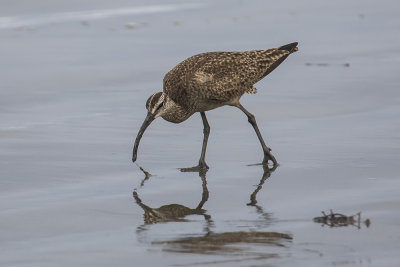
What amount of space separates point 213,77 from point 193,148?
74 centimetres

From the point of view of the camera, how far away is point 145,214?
798 cm

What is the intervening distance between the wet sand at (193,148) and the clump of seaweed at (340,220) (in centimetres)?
6

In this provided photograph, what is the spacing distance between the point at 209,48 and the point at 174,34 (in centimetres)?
155

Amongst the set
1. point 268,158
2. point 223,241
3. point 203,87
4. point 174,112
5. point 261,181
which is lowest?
point 223,241

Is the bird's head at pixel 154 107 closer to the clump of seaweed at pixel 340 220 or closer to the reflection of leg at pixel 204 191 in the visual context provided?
the reflection of leg at pixel 204 191

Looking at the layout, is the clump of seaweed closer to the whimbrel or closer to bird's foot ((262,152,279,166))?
bird's foot ((262,152,279,166))

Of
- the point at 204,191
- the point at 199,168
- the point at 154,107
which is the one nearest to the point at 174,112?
the point at 154,107

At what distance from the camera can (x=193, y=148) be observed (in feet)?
34.6

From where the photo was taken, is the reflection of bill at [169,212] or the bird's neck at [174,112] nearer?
the reflection of bill at [169,212]

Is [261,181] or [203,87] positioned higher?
[203,87]

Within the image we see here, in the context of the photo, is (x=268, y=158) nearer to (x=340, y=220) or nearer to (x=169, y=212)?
(x=169, y=212)

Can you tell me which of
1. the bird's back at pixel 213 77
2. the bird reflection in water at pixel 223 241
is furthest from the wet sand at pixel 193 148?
the bird's back at pixel 213 77

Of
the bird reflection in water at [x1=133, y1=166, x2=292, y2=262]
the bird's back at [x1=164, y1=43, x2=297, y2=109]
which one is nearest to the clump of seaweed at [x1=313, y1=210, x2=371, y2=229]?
the bird reflection in water at [x1=133, y1=166, x2=292, y2=262]

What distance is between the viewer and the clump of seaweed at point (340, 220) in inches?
286
